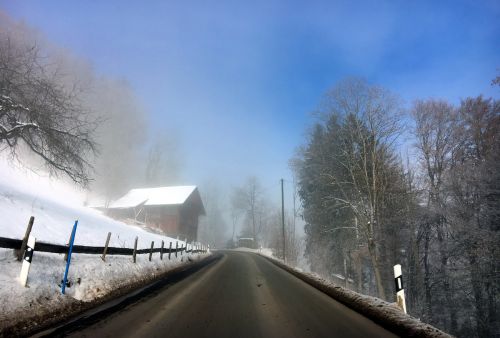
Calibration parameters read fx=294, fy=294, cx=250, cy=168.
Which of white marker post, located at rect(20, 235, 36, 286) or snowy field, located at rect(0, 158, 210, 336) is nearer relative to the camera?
snowy field, located at rect(0, 158, 210, 336)

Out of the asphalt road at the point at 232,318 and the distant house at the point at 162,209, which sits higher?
the distant house at the point at 162,209

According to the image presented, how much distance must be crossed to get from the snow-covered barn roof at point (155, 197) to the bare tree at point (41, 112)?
36.3m

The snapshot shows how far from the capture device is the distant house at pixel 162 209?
159ft

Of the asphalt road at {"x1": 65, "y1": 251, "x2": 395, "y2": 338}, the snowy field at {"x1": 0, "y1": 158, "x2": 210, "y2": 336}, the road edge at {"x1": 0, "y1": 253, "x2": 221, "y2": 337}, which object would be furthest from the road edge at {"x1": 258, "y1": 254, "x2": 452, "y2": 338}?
the snowy field at {"x1": 0, "y1": 158, "x2": 210, "y2": 336}

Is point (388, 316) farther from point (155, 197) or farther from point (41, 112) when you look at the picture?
point (155, 197)

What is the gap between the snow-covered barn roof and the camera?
4962cm

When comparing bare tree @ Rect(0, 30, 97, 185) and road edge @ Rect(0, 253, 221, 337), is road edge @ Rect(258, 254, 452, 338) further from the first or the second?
bare tree @ Rect(0, 30, 97, 185)

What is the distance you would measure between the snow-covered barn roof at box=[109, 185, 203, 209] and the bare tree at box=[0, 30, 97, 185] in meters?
36.3

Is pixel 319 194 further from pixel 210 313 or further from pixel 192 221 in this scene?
pixel 192 221

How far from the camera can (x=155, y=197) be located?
169 ft

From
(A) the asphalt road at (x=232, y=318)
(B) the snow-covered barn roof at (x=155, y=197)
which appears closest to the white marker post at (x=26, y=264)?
(A) the asphalt road at (x=232, y=318)

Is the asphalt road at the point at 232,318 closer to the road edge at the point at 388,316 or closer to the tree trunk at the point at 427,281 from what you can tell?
the road edge at the point at 388,316

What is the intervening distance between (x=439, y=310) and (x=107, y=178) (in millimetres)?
58625

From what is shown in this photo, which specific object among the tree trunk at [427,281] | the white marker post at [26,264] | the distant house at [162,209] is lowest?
the tree trunk at [427,281]
